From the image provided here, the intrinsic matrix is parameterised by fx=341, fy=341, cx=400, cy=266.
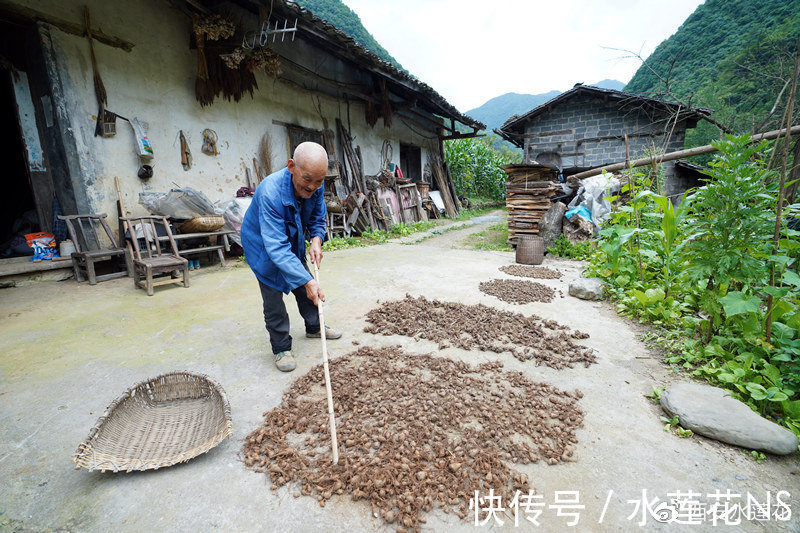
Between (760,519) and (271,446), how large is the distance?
2.11 meters

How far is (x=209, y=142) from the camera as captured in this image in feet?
20.4

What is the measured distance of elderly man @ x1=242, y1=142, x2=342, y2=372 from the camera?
215 centimetres

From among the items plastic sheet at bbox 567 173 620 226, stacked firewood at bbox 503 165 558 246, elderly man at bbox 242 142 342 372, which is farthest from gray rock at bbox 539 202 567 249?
elderly man at bbox 242 142 342 372

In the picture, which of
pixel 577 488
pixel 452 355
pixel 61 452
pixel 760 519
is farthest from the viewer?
pixel 452 355

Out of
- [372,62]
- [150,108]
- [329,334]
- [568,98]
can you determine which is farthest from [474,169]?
[329,334]

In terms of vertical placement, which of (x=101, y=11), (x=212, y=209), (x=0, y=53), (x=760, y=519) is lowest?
(x=760, y=519)

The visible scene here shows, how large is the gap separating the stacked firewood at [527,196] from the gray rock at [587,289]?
10.1 ft

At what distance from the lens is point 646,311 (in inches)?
127

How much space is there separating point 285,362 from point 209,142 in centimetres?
544

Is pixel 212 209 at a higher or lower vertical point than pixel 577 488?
higher

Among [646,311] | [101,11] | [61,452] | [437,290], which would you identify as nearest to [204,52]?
[101,11]

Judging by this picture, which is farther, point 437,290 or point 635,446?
point 437,290

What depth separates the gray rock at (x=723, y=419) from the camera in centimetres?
165

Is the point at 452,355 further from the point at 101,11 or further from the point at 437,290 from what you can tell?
the point at 101,11
